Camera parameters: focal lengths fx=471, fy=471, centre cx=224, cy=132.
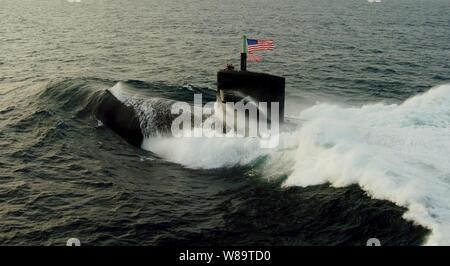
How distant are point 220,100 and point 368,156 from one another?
6.48m

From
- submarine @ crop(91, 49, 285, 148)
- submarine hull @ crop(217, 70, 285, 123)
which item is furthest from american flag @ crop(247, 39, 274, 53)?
submarine hull @ crop(217, 70, 285, 123)

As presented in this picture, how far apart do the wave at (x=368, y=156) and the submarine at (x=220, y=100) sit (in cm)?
118

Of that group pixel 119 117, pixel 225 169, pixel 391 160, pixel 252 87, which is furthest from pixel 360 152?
pixel 119 117

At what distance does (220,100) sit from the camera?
19.1 meters

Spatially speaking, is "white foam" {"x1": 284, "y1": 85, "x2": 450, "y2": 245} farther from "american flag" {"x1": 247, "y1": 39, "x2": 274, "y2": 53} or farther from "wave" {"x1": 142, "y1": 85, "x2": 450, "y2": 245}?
"american flag" {"x1": 247, "y1": 39, "x2": 274, "y2": 53}

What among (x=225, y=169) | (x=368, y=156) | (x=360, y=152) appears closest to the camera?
(x=368, y=156)

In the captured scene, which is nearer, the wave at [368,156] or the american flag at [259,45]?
the wave at [368,156]

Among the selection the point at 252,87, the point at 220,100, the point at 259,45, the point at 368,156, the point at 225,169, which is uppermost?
the point at 259,45

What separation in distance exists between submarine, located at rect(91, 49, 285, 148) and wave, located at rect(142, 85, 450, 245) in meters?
1.18

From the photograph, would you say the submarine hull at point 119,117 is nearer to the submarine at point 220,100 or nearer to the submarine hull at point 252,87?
the submarine at point 220,100

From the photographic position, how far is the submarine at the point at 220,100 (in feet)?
56.6

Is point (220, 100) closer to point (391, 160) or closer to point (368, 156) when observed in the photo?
point (368, 156)

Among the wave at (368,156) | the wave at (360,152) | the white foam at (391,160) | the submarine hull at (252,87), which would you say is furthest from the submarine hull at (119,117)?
the white foam at (391,160)

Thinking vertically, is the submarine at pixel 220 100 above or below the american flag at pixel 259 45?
below
